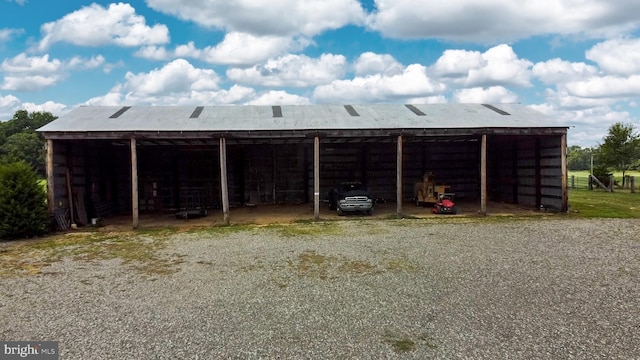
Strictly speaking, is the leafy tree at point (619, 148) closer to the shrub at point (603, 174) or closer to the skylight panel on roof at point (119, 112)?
the shrub at point (603, 174)

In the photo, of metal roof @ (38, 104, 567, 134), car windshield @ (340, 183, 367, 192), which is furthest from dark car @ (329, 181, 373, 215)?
metal roof @ (38, 104, 567, 134)

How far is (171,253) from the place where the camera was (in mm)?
10805

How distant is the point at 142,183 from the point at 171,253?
475 inches

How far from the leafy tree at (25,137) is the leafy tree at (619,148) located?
5432 cm

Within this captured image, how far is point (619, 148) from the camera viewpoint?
3123 centimetres

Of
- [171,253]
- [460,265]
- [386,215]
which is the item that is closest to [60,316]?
[171,253]

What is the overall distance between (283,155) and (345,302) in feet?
52.9

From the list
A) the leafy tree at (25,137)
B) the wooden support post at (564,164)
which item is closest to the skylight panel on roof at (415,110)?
the wooden support post at (564,164)

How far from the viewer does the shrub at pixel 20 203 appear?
13.1 meters

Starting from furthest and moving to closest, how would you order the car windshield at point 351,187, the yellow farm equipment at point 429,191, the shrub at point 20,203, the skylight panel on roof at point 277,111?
the skylight panel on roof at point 277,111, the yellow farm equipment at point 429,191, the car windshield at point 351,187, the shrub at point 20,203

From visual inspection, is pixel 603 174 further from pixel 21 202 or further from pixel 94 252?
pixel 21 202

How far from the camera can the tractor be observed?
17872 mm

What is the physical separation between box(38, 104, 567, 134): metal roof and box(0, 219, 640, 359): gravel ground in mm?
6484

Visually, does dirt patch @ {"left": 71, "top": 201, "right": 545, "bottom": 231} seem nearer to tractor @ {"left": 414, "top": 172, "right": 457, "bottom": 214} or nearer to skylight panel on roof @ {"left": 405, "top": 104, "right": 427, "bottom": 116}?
tractor @ {"left": 414, "top": 172, "right": 457, "bottom": 214}
